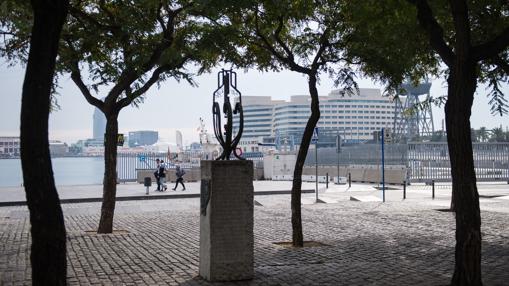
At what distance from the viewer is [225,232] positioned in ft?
28.4

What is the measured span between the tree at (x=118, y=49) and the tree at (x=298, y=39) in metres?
0.89

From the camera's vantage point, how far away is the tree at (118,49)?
13.9 meters

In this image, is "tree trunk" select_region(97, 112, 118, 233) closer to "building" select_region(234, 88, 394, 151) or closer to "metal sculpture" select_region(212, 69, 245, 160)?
"metal sculpture" select_region(212, 69, 245, 160)

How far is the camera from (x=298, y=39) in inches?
527

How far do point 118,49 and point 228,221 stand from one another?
26.1 ft

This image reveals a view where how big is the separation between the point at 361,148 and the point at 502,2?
2913 centimetres

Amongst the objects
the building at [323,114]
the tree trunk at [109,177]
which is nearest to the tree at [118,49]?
the tree trunk at [109,177]

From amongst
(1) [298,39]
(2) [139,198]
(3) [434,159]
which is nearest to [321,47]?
(1) [298,39]

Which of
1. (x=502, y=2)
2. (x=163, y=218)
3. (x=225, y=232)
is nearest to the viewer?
(x=225, y=232)

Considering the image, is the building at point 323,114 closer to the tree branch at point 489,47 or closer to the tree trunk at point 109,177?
the tree trunk at point 109,177

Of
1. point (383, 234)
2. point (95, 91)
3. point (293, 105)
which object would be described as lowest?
point (383, 234)

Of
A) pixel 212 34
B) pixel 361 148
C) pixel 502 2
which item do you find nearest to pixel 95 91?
pixel 212 34

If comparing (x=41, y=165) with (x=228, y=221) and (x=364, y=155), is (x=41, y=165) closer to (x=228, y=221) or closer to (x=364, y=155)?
(x=228, y=221)

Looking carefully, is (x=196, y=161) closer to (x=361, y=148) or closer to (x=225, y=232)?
(x=361, y=148)
